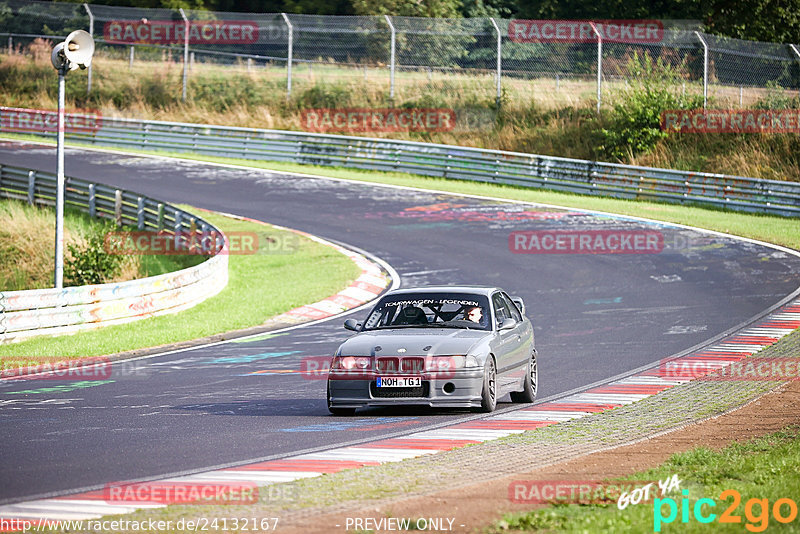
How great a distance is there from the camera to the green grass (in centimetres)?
644

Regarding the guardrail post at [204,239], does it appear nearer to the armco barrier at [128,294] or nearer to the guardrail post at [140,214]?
the armco barrier at [128,294]

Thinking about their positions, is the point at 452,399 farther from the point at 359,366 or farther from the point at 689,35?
the point at 689,35

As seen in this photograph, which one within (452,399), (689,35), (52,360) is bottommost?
(52,360)

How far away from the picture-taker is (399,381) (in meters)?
11.6

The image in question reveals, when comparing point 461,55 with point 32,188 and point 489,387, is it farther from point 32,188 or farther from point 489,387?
point 489,387

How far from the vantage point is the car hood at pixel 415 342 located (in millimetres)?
11656

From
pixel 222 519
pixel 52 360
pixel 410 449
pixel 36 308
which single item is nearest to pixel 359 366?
pixel 410 449

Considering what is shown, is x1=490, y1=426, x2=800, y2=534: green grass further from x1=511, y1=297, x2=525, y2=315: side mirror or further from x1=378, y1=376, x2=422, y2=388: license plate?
x1=511, y1=297, x2=525, y2=315: side mirror

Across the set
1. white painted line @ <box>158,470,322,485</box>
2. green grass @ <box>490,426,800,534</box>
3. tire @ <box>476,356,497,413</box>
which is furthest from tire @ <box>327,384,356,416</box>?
green grass @ <box>490,426,800,534</box>

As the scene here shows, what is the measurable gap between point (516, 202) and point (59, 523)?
28.4 metres

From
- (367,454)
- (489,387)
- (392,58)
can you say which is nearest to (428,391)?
(489,387)

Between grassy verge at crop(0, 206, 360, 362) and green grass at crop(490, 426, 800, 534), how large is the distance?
36.8 feet

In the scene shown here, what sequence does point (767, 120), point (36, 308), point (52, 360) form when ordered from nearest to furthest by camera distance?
point (52, 360) → point (36, 308) → point (767, 120)

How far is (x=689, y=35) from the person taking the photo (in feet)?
127
